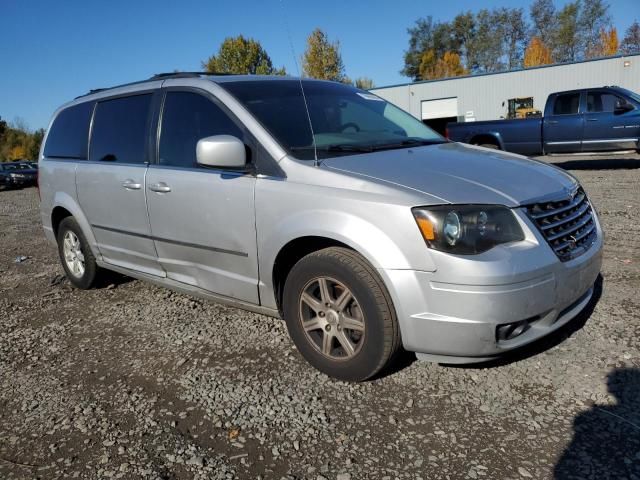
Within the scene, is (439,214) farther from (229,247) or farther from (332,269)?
(229,247)

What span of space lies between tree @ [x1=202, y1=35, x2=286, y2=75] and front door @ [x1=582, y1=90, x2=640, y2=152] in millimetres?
45289

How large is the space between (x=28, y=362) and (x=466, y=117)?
32.5 meters

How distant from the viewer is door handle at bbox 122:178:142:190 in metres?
3.84

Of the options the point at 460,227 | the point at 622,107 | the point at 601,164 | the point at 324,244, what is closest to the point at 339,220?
the point at 324,244

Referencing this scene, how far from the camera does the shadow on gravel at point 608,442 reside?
208cm

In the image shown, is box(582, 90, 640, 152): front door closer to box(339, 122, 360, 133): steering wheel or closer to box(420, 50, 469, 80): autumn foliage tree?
box(339, 122, 360, 133): steering wheel

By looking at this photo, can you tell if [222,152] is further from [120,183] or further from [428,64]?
[428,64]

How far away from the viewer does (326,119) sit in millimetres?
3559

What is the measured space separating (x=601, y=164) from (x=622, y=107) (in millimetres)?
2677

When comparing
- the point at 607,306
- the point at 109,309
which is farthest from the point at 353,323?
the point at 109,309

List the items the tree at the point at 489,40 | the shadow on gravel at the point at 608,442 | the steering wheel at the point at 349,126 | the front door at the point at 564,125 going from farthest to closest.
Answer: the tree at the point at 489,40 → the front door at the point at 564,125 → the steering wheel at the point at 349,126 → the shadow on gravel at the point at 608,442

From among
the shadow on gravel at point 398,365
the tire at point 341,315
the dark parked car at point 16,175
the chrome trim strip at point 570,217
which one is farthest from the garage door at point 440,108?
the tire at point 341,315

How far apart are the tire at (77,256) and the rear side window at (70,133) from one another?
25.8 inches

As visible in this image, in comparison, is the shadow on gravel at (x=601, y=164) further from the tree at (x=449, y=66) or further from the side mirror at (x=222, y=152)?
the tree at (x=449, y=66)
